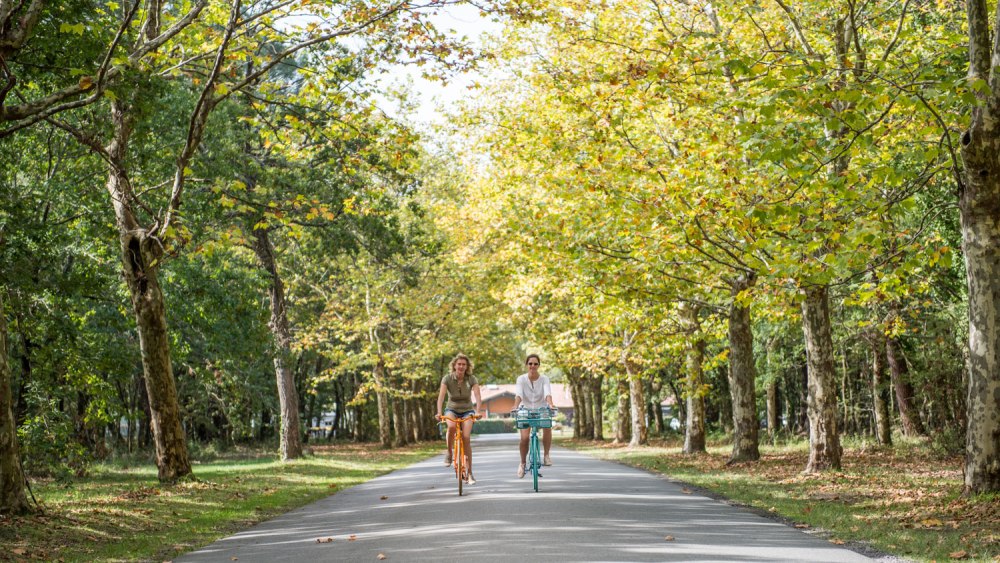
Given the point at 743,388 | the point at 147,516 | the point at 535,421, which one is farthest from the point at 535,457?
the point at 743,388

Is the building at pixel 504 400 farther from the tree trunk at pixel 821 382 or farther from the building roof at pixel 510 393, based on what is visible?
the tree trunk at pixel 821 382

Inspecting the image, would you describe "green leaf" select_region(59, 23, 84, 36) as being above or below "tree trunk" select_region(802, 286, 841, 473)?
above

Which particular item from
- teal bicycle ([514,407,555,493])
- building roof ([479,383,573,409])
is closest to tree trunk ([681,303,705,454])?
teal bicycle ([514,407,555,493])

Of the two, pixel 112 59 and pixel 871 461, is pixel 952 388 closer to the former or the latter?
pixel 871 461

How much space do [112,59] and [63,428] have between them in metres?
8.66

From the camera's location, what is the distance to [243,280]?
24.5 m

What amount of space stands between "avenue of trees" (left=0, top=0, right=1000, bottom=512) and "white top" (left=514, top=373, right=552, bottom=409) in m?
3.60

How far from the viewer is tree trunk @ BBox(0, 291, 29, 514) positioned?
11.7m

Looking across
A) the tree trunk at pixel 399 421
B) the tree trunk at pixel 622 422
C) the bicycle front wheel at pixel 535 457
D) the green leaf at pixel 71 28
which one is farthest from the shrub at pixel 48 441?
the tree trunk at pixel 399 421

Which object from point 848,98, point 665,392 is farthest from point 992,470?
point 665,392

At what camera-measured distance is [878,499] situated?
13.5 m

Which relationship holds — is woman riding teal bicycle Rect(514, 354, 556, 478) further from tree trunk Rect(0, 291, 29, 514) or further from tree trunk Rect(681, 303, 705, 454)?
tree trunk Rect(681, 303, 705, 454)

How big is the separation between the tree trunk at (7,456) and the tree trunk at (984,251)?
11.4 m

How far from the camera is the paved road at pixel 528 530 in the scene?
8727 mm
